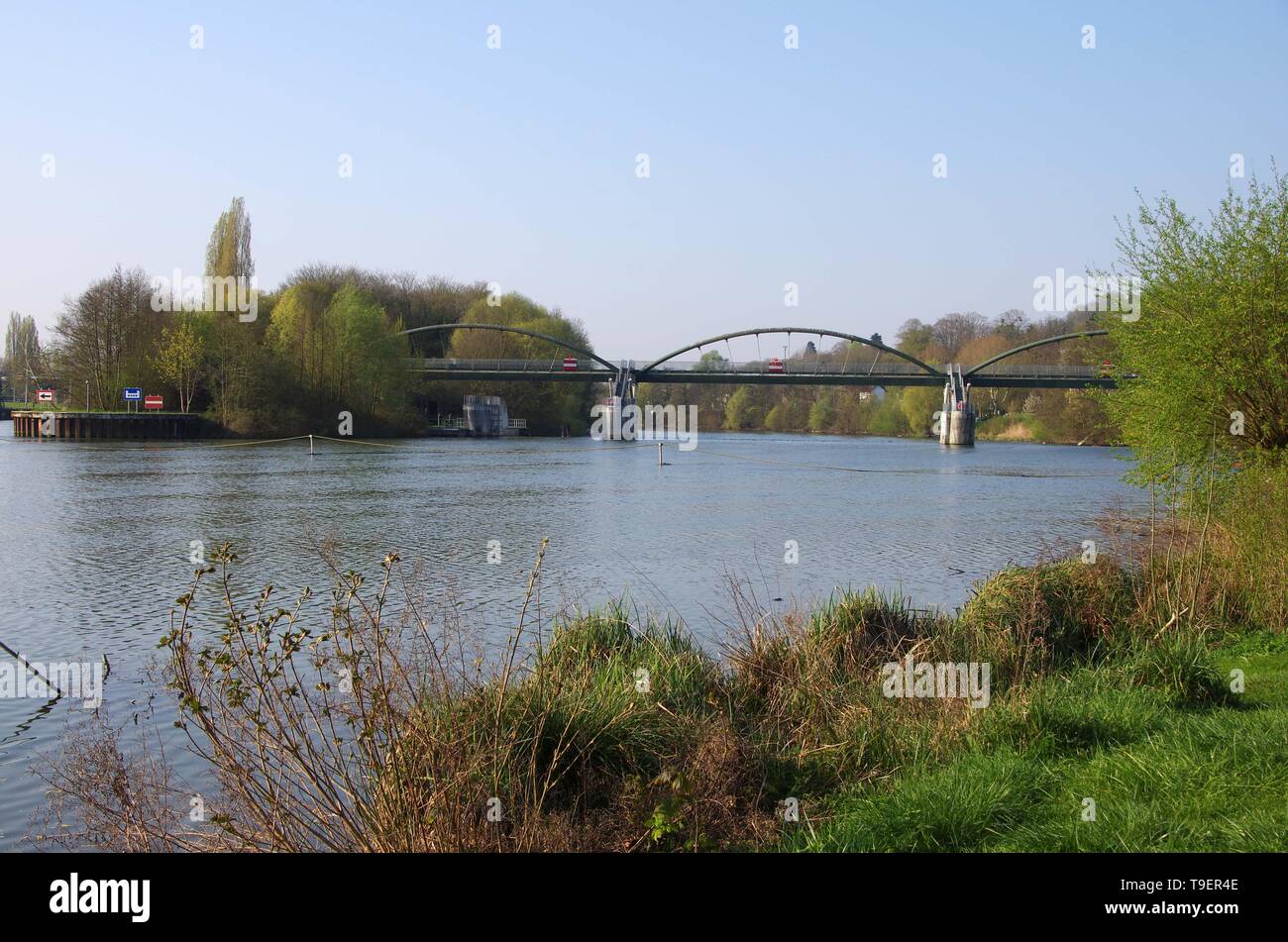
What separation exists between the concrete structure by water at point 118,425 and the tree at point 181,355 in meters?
2.33

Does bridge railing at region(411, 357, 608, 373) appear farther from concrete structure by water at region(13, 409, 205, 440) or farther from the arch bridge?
concrete structure by water at region(13, 409, 205, 440)

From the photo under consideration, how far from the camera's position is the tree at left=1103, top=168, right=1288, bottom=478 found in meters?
16.5

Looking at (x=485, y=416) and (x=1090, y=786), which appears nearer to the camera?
(x=1090, y=786)

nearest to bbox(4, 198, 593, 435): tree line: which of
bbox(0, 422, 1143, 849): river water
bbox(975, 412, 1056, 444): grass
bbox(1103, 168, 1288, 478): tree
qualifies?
bbox(0, 422, 1143, 849): river water

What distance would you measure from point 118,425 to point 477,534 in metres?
55.3

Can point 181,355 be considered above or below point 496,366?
below

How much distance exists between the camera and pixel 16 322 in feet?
586

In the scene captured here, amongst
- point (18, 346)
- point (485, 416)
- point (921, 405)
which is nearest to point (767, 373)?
point (485, 416)

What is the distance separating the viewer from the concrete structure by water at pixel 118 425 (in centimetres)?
7188

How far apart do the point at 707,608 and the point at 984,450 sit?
7567 cm

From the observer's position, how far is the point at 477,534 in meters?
26.5

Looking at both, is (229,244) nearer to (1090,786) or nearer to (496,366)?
(496,366)
